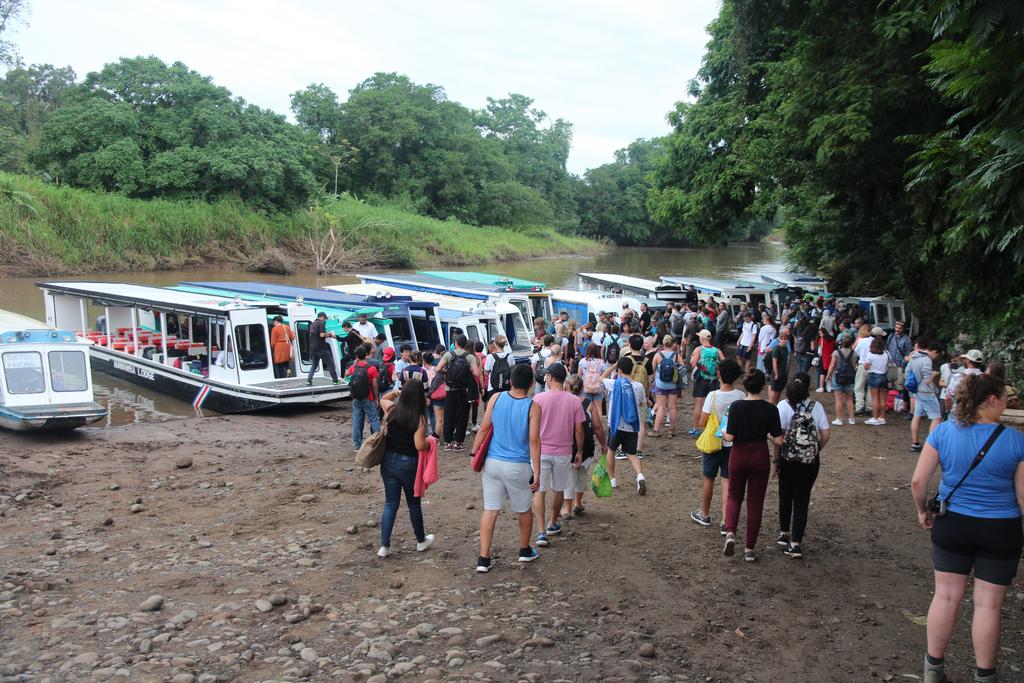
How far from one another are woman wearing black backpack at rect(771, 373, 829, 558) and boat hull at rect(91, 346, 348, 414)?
35.4ft

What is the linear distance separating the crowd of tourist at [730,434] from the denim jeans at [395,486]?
0.04 ft

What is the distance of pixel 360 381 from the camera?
1120 centimetres

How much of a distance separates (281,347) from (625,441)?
983 centimetres

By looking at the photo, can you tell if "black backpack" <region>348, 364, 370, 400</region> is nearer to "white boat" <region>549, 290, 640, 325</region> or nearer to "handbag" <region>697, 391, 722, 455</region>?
"handbag" <region>697, 391, 722, 455</region>

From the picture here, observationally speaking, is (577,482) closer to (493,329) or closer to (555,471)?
(555,471)

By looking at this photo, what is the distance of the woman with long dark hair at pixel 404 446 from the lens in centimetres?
686

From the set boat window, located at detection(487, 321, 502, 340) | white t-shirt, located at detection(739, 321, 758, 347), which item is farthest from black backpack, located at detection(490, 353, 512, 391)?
white t-shirt, located at detection(739, 321, 758, 347)

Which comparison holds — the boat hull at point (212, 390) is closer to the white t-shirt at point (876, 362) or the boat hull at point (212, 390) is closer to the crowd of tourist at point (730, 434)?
the crowd of tourist at point (730, 434)

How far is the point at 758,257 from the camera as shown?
76.4m

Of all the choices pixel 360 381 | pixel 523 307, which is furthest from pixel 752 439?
pixel 523 307

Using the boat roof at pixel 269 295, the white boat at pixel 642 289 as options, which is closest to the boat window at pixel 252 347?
the boat roof at pixel 269 295

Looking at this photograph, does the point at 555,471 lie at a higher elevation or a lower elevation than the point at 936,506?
lower

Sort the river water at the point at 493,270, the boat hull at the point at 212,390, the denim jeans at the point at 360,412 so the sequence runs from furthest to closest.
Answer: the river water at the point at 493,270 → the boat hull at the point at 212,390 → the denim jeans at the point at 360,412

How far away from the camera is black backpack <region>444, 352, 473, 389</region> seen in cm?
1158
